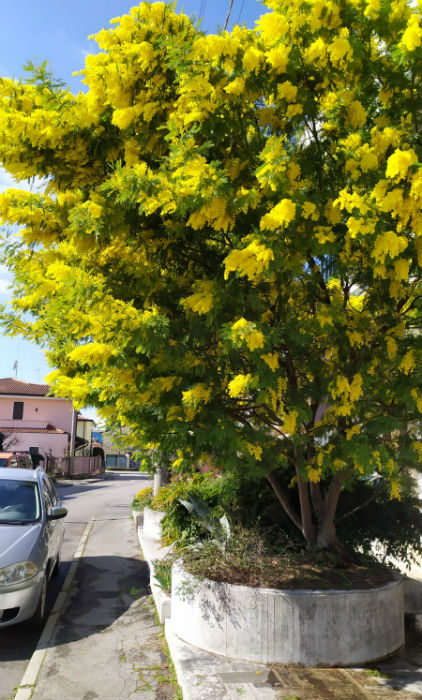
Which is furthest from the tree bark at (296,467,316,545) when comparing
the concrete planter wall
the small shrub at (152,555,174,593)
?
the concrete planter wall

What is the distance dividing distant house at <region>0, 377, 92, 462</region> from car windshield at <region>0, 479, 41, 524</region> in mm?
38046

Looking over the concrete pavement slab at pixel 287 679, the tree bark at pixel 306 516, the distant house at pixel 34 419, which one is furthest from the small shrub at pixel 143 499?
the distant house at pixel 34 419

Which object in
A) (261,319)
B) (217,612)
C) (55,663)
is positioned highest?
(261,319)

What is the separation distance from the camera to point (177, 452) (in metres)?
5.82

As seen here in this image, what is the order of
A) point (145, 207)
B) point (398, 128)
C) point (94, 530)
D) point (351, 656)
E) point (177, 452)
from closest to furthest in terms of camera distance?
1. point (145, 207)
2. point (398, 128)
3. point (351, 656)
4. point (177, 452)
5. point (94, 530)

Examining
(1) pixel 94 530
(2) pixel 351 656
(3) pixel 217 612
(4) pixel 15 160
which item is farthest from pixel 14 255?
(1) pixel 94 530

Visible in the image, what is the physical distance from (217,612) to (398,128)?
15.3 feet

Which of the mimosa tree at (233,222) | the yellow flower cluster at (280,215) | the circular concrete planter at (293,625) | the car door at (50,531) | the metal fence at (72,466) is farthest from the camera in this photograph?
the metal fence at (72,466)

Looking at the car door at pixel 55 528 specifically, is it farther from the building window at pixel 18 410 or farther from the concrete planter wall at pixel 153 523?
the building window at pixel 18 410

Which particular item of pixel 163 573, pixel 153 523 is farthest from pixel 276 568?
pixel 153 523

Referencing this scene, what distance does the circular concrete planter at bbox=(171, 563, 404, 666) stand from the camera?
208 inches

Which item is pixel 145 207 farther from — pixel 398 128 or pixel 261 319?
pixel 398 128

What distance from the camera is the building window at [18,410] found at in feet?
163

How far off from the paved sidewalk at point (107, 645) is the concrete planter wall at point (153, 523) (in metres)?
1.24
